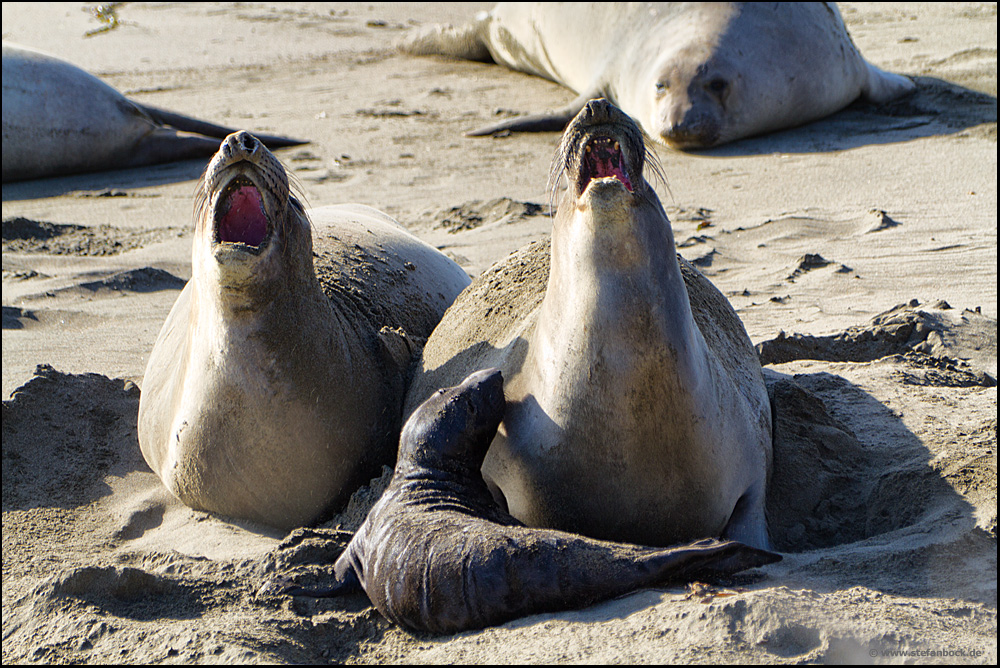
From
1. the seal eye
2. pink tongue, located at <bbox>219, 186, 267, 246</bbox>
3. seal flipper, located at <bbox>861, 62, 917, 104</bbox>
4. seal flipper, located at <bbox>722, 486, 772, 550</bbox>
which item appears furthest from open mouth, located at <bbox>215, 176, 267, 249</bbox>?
seal flipper, located at <bbox>861, 62, 917, 104</bbox>

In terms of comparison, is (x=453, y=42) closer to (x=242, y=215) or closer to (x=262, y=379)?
(x=242, y=215)

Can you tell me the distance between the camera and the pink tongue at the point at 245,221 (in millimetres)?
3020

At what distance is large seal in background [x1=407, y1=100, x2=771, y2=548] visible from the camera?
99.3 inches

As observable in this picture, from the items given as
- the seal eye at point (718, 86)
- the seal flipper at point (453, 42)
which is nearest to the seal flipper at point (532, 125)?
the seal eye at point (718, 86)

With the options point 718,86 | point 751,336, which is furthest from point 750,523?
point 718,86

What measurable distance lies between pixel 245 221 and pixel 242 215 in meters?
0.02

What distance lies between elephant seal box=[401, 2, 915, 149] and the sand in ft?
0.66

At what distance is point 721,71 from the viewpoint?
7.89m

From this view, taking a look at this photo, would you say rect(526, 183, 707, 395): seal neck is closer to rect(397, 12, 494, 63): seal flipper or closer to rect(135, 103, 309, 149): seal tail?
rect(135, 103, 309, 149): seal tail

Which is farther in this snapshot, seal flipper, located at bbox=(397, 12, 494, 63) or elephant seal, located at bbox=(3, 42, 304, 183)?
seal flipper, located at bbox=(397, 12, 494, 63)

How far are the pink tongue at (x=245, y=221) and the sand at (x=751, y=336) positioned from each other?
826mm

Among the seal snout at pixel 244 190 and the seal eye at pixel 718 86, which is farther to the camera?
the seal eye at pixel 718 86

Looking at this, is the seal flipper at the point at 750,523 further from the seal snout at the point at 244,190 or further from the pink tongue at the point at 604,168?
the seal snout at the point at 244,190

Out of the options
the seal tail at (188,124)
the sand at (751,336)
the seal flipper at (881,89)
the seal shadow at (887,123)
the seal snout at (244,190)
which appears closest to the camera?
the sand at (751,336)
